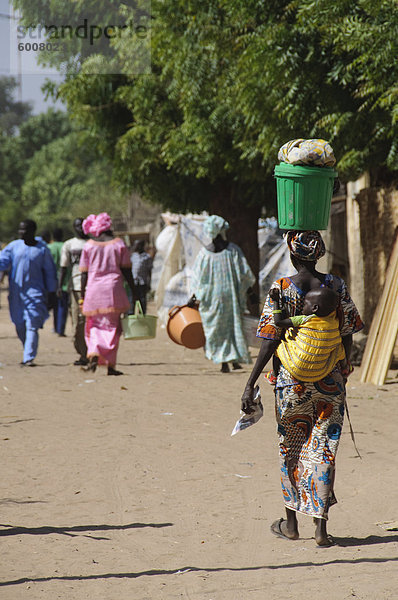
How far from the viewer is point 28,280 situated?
11.8 meters

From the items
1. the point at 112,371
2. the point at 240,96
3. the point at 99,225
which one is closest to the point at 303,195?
the point at 240,96

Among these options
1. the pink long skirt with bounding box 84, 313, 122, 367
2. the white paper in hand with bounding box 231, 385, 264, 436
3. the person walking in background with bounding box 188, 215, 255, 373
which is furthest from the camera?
the person walking in background with bounding box 188, 215, 255, 373

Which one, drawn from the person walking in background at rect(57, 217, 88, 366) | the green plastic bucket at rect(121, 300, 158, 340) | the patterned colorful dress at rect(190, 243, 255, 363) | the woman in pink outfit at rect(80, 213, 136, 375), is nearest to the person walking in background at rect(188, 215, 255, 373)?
the patterned colorful dress at rect(190, 243, 255, 363)

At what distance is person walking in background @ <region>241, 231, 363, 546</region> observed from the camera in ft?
14.8

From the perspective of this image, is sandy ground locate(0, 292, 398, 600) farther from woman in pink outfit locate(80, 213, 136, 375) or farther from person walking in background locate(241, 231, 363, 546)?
woman in pink outfit locate(80, 213, 136, 375)

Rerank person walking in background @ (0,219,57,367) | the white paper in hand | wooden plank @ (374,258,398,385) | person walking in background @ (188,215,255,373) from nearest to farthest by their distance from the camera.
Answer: the white paper in hand
wooden plank @ (374,258,398,385)
person walking in background @ (188,215,255,373)
person walking in background @ (0,219,57,367)

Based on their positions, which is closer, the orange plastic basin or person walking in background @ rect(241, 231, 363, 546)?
person walking in background @ rect(241, 231, 363, 546)

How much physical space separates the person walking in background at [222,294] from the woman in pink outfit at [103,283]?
949mm

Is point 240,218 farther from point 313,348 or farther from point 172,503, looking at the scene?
point 313,348

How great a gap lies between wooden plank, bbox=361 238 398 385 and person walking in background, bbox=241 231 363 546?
5.22 meters

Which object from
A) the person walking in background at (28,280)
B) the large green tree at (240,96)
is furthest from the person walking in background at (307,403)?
the person walking in background at (28,280)

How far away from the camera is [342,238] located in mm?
17094

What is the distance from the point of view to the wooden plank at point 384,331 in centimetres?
972

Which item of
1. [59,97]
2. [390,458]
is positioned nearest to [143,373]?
[390,458]
